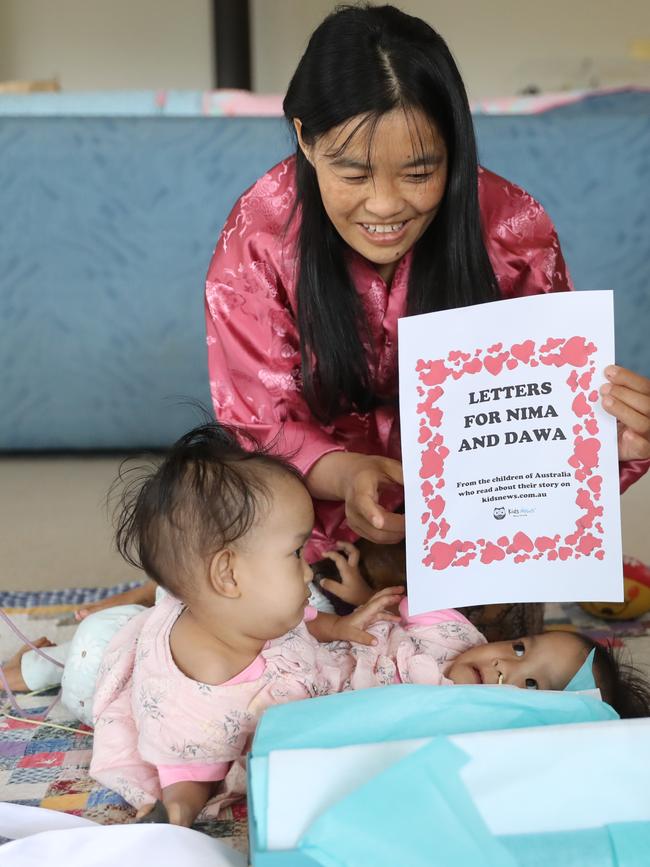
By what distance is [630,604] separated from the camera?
63.2 inches

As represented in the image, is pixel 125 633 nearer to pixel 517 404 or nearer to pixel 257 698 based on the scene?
pixel 257 698

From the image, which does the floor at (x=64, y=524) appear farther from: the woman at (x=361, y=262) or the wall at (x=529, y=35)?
the wall at (x=529, y=35)

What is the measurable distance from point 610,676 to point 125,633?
0.56 metres

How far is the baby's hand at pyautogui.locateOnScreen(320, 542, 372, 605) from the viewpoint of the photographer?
1406 millimetres

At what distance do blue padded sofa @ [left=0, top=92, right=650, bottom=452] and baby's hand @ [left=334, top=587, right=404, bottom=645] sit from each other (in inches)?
52.0

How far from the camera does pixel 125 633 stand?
1289 mm

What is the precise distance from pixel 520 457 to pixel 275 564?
0.91ft

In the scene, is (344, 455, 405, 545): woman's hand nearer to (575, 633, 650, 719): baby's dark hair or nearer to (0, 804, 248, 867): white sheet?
(575, 633, 650, 719): baby's dark hair

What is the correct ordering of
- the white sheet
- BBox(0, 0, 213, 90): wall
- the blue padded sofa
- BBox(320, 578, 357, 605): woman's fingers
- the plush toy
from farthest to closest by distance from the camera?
BBox(0, 0, 213, 90): wall
the blue padded sofa
the plush toy
BBox(320, 578, 357, 605): woman's fingers
the white sheet

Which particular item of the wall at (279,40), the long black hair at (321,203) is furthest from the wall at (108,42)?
the long black hair at (321,203)

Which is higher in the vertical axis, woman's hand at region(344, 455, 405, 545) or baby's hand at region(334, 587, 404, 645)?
woman's hand at region(344, 455, 405, 545)

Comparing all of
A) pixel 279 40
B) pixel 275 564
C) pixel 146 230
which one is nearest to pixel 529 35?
pixel 279 40

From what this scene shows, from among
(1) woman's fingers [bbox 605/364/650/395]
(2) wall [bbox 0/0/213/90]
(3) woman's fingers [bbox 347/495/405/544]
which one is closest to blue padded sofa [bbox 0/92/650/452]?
(3) woman's fingers [bbox 347/495/405/544]

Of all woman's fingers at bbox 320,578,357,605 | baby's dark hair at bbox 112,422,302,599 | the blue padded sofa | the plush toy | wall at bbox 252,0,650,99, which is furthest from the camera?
wall at bbox 252,0,650,99
